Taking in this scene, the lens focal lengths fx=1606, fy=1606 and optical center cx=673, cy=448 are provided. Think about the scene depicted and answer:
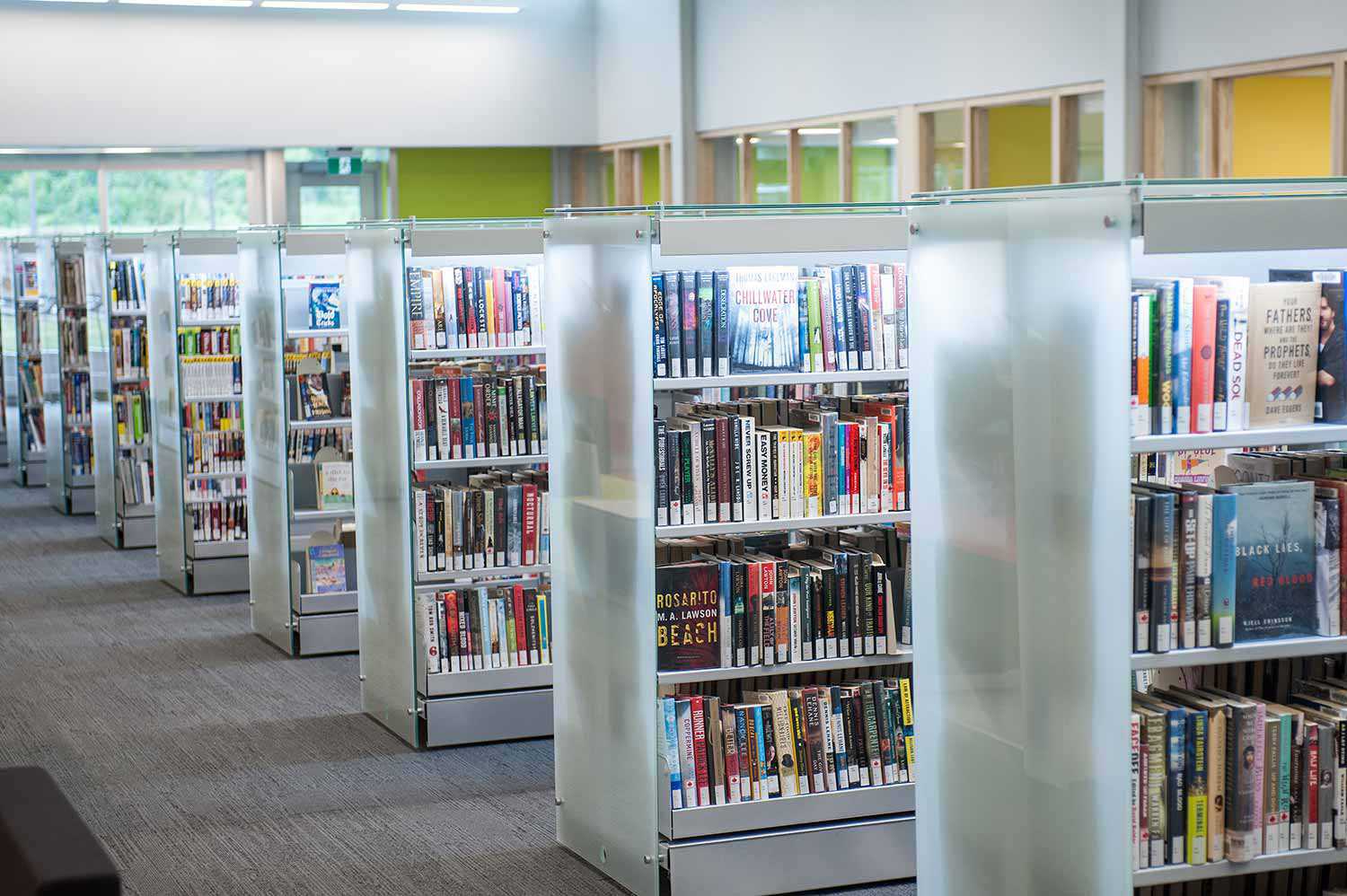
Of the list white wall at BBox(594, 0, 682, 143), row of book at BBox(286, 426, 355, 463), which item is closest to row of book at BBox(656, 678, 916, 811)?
row of book at BBox(286, 426, 355, 463)

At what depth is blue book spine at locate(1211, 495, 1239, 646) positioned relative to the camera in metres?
3.00

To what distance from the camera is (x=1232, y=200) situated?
288cm

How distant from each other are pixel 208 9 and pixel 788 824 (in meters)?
13.0

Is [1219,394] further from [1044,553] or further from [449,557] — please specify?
[449,557]

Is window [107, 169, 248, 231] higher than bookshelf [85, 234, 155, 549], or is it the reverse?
window [107, 169, 248, 231]

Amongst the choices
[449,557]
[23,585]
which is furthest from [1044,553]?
[23,585]

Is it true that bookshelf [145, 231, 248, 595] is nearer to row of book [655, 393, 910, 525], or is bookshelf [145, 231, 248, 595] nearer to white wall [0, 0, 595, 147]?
row of book [655, 393, 910, 525]

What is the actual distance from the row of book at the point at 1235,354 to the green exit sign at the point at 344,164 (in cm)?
1470

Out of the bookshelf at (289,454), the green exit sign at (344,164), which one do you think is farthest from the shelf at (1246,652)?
the green exit sign at (344,164)

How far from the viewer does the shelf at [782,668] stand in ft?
14.7

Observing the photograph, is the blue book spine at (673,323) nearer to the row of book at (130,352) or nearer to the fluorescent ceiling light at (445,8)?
the row of book at (130,352)

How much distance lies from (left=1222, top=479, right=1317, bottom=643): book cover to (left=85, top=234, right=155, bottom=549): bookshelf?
26.2 ft

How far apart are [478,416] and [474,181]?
1170 centimetres

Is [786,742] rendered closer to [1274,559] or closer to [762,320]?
[762,320]
